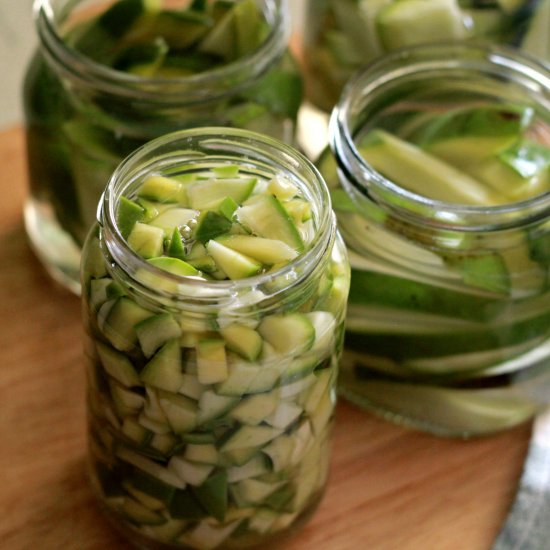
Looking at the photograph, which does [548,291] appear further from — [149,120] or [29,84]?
[29,84]

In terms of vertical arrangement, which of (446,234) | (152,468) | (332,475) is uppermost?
(446,234)

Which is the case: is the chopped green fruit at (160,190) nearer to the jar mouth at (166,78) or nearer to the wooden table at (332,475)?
the jar mouth at (166,78)

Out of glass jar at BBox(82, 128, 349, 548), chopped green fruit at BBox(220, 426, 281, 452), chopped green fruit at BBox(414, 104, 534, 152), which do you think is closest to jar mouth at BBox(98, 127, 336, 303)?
glass jar at BBox(82, 128, 349, 548)

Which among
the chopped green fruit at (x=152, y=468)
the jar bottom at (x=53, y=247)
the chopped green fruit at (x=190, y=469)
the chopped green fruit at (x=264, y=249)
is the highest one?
the chopped green fruit at (x=264, y=249)

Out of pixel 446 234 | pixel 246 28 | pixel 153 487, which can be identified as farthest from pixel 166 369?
pixel 246 28

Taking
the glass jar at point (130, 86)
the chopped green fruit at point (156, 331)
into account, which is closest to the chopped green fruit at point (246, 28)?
the glass jar at point (130, 86)

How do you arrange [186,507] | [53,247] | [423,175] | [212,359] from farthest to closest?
1. [53,247]
2. [423,175]
3. [186,507]
4. [212,359]

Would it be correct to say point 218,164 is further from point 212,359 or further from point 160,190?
point 212,359

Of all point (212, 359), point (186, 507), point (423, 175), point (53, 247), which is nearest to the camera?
point (212, 359)
